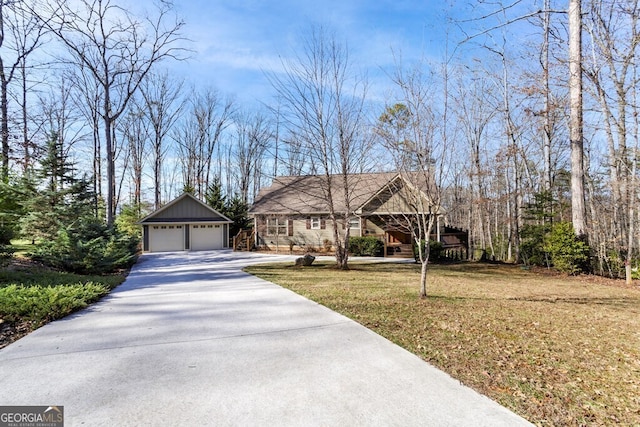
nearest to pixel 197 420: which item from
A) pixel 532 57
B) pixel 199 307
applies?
pixel 199 307

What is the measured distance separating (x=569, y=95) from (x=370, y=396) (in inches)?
579

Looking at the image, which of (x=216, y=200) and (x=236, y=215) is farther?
(x=236, y=215)

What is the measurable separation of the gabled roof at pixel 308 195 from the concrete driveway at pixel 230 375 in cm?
1495

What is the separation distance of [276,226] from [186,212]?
22.1ft

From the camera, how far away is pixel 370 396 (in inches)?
117

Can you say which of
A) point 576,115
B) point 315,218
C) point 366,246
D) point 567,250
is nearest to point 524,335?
point 567,250

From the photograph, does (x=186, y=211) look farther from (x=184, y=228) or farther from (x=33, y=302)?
(x=33, y=302)

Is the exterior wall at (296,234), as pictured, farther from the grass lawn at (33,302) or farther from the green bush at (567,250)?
the grass lawn at (33,302)

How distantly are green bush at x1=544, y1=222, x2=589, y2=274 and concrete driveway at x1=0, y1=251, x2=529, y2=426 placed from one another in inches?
425

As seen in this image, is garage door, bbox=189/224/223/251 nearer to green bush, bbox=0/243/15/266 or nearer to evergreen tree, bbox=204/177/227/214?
evergreen tree, bbox=204/177/227/214

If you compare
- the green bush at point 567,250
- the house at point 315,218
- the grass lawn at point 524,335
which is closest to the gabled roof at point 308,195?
the house at point 315,218

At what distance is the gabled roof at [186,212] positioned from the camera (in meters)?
22.4

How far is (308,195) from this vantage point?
21594 millimetres

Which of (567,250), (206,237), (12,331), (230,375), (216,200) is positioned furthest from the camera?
(216,200)
